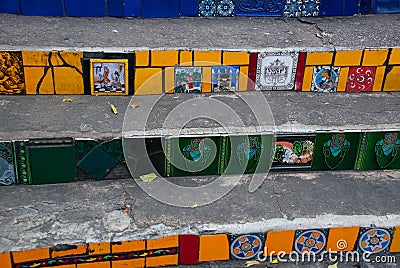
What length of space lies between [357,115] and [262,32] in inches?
37.1

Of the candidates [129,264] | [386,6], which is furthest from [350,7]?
[129,264]

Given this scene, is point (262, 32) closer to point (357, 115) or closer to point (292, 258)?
point (357, 115)

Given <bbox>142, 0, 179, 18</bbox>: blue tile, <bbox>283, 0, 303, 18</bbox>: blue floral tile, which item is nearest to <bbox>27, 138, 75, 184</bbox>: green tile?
<bbox>142, 0, 179, 18</bbox>: blue tile

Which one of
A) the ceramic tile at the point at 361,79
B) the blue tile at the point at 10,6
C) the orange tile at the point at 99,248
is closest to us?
the orange tile at the point at 99,248

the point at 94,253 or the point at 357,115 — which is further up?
the point at 357,115

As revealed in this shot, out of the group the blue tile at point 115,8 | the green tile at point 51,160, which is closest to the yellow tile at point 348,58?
the blue tile at point 115,8

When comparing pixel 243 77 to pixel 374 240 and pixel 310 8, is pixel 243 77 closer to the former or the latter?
pixel 310 8

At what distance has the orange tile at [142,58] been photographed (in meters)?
3.87

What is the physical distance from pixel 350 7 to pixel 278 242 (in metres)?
2.13

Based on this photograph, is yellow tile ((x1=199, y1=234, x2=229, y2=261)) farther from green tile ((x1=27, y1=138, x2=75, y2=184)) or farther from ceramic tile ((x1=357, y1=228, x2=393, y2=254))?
green tile ((x1=27, y1=138, x2=75, y2=184))

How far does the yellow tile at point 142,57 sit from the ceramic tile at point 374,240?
5.68 ft

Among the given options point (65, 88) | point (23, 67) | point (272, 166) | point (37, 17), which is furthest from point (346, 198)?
point (37, 17)

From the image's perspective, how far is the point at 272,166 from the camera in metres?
3.77

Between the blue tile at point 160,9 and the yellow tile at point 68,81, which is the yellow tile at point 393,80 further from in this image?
the yellow tile at point 68,81
